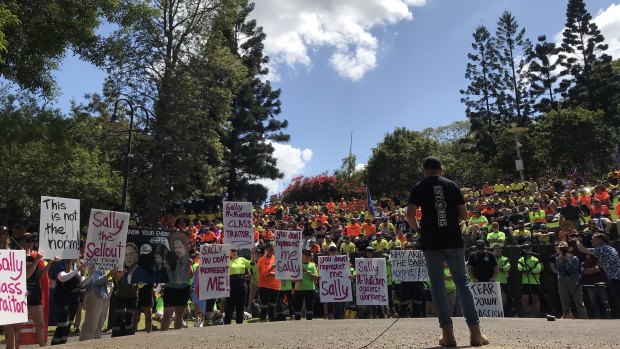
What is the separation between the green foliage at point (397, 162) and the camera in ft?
168

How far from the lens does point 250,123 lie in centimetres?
4766

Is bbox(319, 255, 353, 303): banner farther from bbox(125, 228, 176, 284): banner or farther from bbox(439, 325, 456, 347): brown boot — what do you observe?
bbox(439, 325, 456, 347): brown boot

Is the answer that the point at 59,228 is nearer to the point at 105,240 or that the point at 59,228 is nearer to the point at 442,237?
the point at 105,240

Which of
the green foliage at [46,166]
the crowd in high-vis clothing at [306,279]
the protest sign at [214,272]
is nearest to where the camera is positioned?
the crowd in high-vis clothing at [306,279]

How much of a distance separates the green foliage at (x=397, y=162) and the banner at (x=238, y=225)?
4019cm

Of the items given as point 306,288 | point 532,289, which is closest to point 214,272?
point 306,288

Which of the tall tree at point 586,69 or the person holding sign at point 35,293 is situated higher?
the tall tree at point 586,69

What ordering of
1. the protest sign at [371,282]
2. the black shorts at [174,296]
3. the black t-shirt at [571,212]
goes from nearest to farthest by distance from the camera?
the black shorts at [174,296]
the protest sign at [371,282]
the black t-shirt at [571,212]

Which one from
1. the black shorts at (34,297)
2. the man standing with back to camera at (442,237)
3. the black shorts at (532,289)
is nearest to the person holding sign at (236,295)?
the black shorts at (34,297)

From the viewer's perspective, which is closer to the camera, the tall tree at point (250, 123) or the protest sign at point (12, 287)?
the protest sign at point (12, 287)

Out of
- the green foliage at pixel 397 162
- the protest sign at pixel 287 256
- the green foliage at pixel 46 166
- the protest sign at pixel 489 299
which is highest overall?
the green foliage at pixel 397 162

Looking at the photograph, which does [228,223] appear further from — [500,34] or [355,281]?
[500,34]

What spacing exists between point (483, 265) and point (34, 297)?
912 centimetres

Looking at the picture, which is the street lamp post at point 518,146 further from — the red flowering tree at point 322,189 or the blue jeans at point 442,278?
the blue jeans at point 442,278
